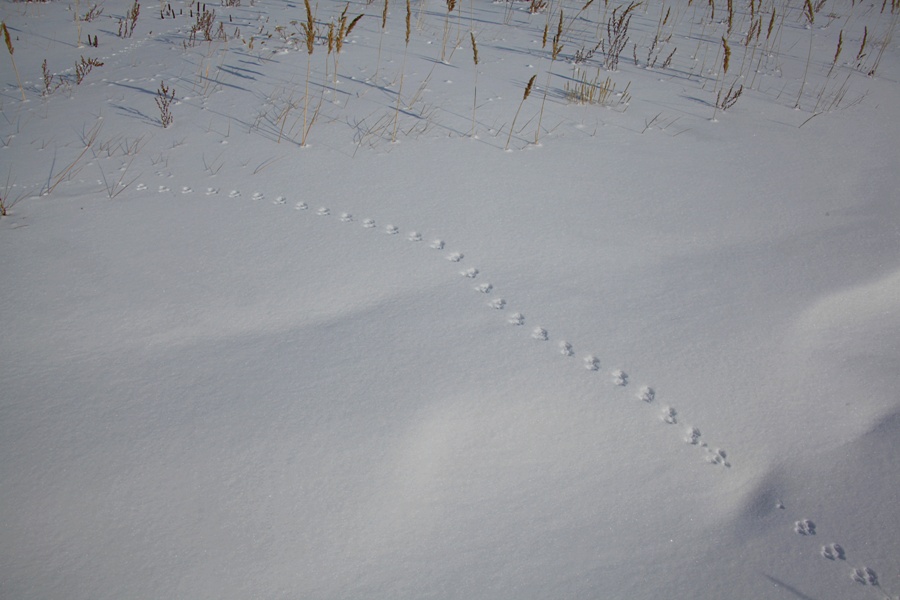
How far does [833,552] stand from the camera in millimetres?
1131

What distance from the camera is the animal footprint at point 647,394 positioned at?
146 cm

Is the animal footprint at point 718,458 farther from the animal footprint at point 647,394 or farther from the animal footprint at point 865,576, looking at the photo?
the animal footprint at point 865,576

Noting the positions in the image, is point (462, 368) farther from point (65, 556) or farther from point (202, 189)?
point (202, 189)

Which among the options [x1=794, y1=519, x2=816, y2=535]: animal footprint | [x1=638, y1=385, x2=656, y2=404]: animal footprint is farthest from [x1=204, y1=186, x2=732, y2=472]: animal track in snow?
[x1=794, y1=519, x2=816, y2=535]: animal footprint

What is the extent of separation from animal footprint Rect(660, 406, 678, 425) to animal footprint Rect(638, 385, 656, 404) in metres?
0.05

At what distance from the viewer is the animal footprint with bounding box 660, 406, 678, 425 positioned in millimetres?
1414

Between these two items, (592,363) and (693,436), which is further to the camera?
(592,363)

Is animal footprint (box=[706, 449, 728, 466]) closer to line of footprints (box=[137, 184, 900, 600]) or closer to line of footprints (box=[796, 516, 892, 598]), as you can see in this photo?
line of footprints (box=[137, 184, 900, 600])

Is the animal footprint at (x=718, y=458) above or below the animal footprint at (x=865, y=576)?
above

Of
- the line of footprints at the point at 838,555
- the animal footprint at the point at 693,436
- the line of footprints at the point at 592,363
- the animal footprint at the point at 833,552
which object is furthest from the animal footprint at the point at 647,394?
the animal footprint at the point at 833,552

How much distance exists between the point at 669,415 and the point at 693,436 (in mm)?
79

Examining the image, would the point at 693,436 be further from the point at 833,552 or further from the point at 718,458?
the point at 833,552

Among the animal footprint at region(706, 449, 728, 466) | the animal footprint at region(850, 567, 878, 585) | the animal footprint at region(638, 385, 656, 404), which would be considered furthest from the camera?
the animal footprint at region(638, 385, 656, 404)

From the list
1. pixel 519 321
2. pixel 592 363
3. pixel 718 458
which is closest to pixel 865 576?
pixel 718 458
